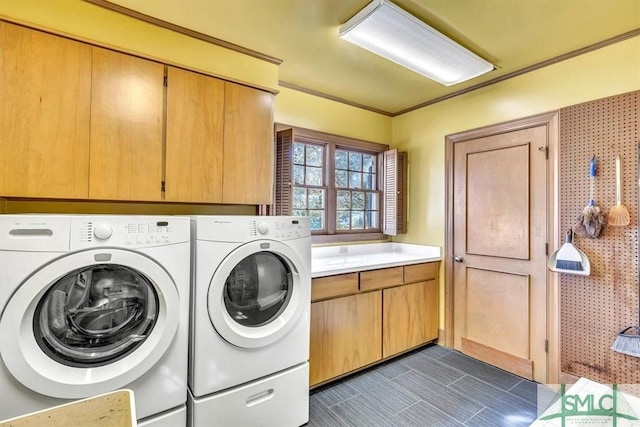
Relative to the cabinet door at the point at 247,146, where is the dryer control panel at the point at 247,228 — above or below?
below

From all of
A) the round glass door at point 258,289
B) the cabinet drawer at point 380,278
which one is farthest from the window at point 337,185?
the round glass door at point 258,289

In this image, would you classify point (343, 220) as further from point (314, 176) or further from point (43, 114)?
point (43, 114)

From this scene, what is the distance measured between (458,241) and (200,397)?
2462 mm

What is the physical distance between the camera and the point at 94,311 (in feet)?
4.49

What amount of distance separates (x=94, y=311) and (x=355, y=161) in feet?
8.88

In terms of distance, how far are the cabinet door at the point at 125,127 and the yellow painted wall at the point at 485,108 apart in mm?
2523

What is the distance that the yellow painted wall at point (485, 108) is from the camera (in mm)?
2074

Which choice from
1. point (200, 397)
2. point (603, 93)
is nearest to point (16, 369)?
point (200, 397)

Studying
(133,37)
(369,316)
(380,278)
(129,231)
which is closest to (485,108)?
(380,278)

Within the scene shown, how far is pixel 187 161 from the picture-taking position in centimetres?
188

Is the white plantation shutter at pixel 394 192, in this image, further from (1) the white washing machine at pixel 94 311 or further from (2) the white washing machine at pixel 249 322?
(1) the white washing machine at pixel 94 311

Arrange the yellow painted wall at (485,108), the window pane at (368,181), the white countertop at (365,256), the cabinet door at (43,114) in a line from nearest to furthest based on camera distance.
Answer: the cabinet door at (43,114) → the yellow painted wall at (485,108) → the white countertop at (365,256) → the window pane at (368,181)

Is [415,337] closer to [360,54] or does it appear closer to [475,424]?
[475,424]

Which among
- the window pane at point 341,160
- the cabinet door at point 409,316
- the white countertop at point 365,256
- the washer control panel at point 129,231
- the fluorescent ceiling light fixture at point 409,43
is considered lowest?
the cabinet door at point 409,316
